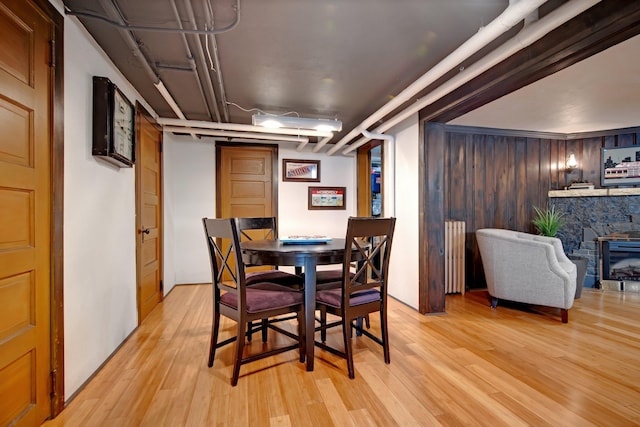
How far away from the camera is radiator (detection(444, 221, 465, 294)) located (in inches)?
158

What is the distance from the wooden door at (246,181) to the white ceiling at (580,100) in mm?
2896

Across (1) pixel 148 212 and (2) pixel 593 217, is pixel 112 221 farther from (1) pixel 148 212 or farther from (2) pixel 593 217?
(2) pixel 593 217

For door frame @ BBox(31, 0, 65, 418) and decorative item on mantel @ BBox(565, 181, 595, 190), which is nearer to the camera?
door frame @ BBox(31, 0, 65, 418)

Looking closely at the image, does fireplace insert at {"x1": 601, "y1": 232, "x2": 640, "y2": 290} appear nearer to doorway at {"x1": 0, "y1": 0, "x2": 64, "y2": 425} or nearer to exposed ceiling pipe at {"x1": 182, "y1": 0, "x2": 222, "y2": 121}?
exposed ceiling pipe at {"x1": 182, "y1": 0, "x2": 222, "y2": 121}

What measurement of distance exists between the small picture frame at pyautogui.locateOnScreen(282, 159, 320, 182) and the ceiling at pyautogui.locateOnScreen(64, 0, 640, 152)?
1402 millimetres

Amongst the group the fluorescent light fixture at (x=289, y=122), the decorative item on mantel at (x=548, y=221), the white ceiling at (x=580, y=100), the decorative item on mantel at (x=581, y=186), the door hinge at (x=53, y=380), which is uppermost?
the white ceiling at (x=580, y=100)

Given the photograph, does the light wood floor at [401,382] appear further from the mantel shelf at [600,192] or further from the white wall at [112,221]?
the mantel shelf at [600,192]

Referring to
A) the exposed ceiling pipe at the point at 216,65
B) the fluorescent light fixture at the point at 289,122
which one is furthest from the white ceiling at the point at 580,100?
the exposed ceiling pipe at the point at 216,65

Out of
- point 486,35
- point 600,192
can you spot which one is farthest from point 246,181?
point 600,192

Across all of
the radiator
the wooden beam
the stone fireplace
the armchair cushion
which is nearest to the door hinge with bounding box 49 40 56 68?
the wooden beam

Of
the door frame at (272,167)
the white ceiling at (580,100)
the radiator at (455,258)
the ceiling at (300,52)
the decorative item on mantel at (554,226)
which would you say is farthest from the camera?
the door frame at (272,167)

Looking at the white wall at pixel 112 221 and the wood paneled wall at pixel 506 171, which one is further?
the wood paneled wall at pixel 506 171

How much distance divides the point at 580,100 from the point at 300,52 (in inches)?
125

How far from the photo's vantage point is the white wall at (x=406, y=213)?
3.33 m
